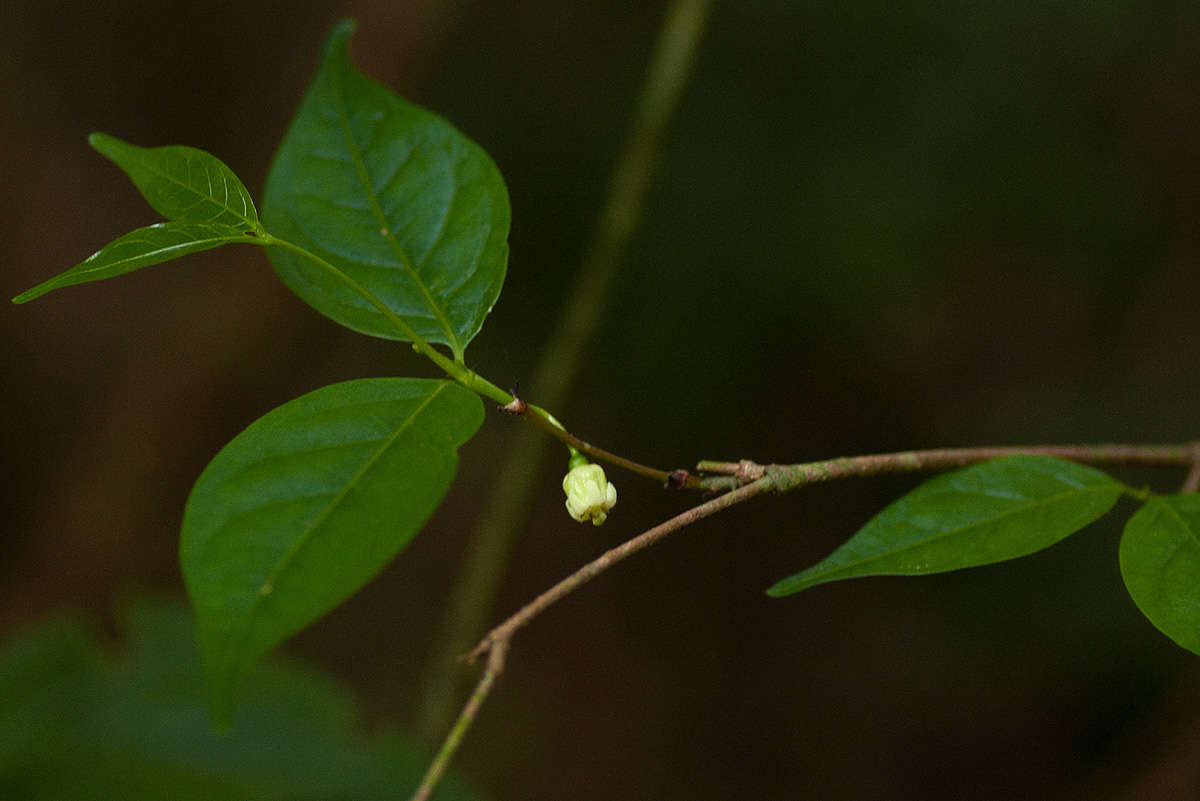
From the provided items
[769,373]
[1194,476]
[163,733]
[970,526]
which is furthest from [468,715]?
[769,373]

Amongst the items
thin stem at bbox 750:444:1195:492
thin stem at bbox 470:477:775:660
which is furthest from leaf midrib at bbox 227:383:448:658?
thin stem at bbox 750:444:1195:492

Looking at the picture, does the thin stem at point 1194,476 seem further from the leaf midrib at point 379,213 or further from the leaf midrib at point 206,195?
the leaf midrib at point 206,195

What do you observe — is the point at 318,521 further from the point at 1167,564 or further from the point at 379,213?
the point at 1167,564

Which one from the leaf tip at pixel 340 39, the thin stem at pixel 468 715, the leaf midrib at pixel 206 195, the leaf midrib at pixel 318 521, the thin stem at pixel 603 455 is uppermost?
the leaf tip at pixel 340 39

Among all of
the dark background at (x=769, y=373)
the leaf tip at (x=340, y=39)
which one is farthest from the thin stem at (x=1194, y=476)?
the dark background at (x=769, y=373)

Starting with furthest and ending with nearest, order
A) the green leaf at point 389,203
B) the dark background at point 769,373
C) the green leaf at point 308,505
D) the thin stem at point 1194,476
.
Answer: the dark background at point 769,373 < the thin stem at point 1194,476 < the green leaf at point 389,203 < the green leaf at point 308,505

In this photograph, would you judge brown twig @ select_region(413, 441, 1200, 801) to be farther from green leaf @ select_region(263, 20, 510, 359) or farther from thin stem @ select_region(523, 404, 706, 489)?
green leaf @ select_region(263, 20, 510, 359)

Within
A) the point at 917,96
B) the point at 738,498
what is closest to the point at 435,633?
the point at 917,96
